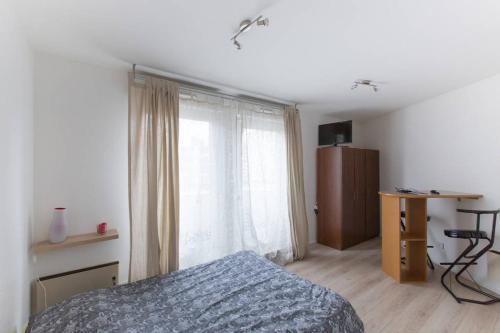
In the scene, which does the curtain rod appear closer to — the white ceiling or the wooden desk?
the white ceiling

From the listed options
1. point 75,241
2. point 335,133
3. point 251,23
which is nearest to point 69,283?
point 75,241

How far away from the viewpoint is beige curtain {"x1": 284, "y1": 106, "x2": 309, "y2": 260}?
129 inches

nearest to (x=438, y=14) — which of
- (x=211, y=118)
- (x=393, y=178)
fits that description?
(x=211, y=118)

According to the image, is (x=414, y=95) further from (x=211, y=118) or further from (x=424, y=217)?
(x=211, y=118)

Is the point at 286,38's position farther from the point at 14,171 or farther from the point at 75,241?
the point at 75,241

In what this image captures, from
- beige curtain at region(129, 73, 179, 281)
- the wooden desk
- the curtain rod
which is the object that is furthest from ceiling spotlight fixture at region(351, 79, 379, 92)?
beige curtain at region(129, 73, 179, 281)

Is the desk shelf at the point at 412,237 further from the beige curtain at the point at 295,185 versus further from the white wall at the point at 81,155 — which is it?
the white wall at the point at 81,155

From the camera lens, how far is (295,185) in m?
3.32

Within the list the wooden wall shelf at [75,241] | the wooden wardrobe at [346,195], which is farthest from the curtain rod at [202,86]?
the wooden wall shelf at [75,241]

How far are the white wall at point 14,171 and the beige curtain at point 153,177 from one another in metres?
0.71

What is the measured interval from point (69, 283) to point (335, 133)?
3.94 meters

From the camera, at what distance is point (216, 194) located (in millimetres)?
2691

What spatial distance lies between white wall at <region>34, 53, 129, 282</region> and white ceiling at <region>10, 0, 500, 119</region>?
221mm

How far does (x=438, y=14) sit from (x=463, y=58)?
997mm
